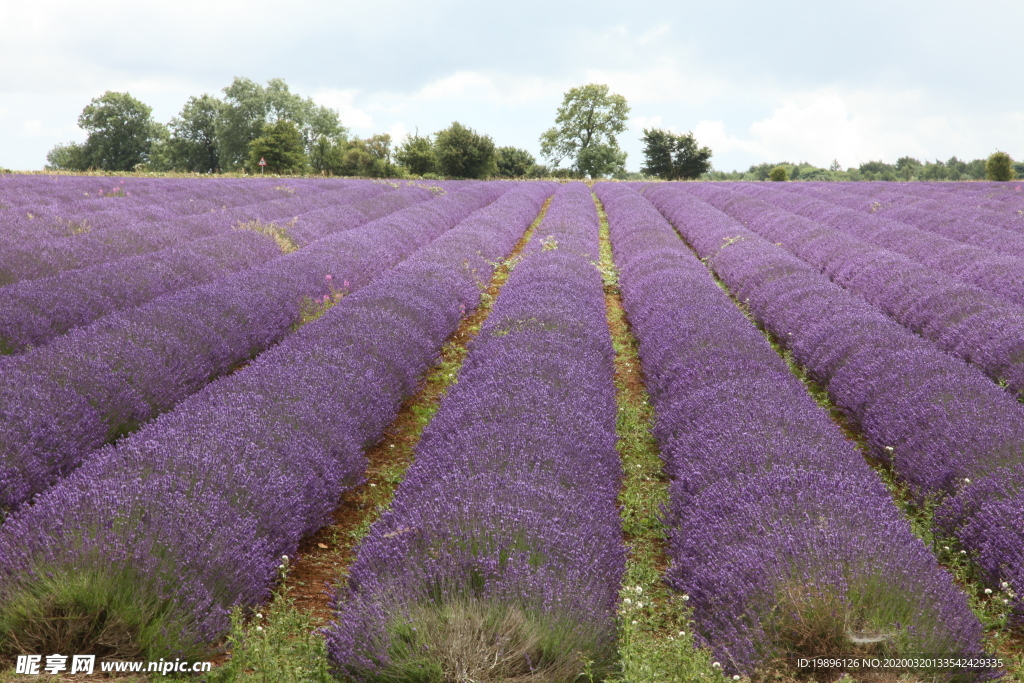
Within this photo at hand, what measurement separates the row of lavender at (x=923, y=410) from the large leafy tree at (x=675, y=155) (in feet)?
130

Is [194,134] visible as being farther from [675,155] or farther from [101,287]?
[101,287]

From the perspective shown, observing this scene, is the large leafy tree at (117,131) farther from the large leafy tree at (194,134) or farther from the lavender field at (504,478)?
the lavender field at (504,478)

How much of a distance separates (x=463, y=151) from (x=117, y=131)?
34653 mm

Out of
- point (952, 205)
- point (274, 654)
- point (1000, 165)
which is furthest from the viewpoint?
point (1000, 165)

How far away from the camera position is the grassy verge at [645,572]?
7.29ft

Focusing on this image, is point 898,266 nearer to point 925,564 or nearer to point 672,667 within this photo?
point 925,564

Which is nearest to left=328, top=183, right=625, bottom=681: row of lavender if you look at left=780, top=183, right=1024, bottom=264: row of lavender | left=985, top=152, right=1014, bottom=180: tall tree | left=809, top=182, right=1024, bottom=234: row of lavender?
left=780, top=183, right=1024, bottom=264: row of lavender

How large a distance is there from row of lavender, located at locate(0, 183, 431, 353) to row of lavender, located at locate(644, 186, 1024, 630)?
587 cm

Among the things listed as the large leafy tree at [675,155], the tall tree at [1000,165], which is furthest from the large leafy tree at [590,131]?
the tall tree at [1000,165]

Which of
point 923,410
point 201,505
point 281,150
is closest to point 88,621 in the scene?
point 201,505

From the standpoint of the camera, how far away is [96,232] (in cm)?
896

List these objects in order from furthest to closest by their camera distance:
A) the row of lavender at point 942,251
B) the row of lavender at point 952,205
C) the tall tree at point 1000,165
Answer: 1. the tall tree at point 1000,165
2. the row of lavender at point 952,205
3. the row of lavender at point 942,251

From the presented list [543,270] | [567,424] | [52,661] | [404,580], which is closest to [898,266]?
[543,270]

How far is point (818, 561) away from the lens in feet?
7.95
